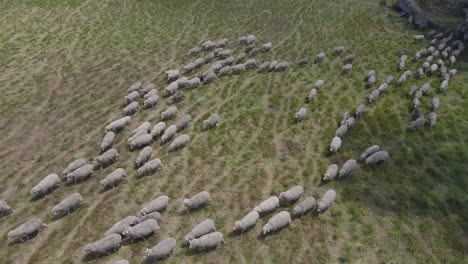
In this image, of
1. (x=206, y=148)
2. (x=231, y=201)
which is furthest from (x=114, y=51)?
(x=231, y=201)

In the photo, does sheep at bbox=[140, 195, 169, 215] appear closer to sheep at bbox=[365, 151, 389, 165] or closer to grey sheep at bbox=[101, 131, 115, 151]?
grey sheep at bbox=[101, 131, 115, 151]

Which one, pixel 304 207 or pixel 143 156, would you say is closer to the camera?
pixel 304 207

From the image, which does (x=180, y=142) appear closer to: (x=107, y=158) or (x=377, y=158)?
(x=107, y=158)

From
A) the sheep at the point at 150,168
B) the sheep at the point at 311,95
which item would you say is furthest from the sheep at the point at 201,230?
the sheep at the point at 311,95

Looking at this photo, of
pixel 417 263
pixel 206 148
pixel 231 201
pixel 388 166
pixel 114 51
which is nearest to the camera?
pixel 417 263

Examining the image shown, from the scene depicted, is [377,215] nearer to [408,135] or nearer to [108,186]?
[408,135]

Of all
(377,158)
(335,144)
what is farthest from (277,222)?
(377,158)
